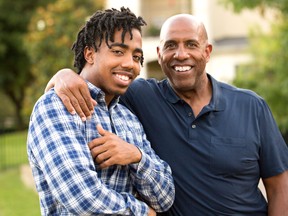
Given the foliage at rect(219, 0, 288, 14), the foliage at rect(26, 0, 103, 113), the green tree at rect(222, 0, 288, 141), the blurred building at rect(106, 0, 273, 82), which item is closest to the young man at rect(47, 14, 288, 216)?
the foliage at rect(219, 0, 288, 14)

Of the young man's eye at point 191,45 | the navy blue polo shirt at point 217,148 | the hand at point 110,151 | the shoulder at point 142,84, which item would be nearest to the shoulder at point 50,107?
the hand at point 110,151

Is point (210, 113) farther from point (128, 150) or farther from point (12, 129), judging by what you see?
point (12, 129)

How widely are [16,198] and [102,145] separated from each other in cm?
835

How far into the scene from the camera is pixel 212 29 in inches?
702

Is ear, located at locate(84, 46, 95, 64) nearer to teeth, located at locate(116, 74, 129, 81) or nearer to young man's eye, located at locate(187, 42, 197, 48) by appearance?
teeth, located at locate(116, 74, 129, 81)

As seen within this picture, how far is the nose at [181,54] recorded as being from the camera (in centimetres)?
334

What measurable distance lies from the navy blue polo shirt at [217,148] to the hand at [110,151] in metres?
0.53

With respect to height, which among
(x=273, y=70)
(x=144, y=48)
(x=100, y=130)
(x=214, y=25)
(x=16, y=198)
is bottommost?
(x=16, y=198)

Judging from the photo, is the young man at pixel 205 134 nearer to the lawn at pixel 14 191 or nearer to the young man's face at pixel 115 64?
the young man's face at pixel 115 64

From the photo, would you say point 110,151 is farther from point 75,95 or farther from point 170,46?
point 170,46

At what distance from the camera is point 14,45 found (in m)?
28.1

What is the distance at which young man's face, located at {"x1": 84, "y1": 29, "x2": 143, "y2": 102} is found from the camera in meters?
2.82

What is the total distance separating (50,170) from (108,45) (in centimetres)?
70

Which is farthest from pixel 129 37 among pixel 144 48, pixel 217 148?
pixel 144 48
